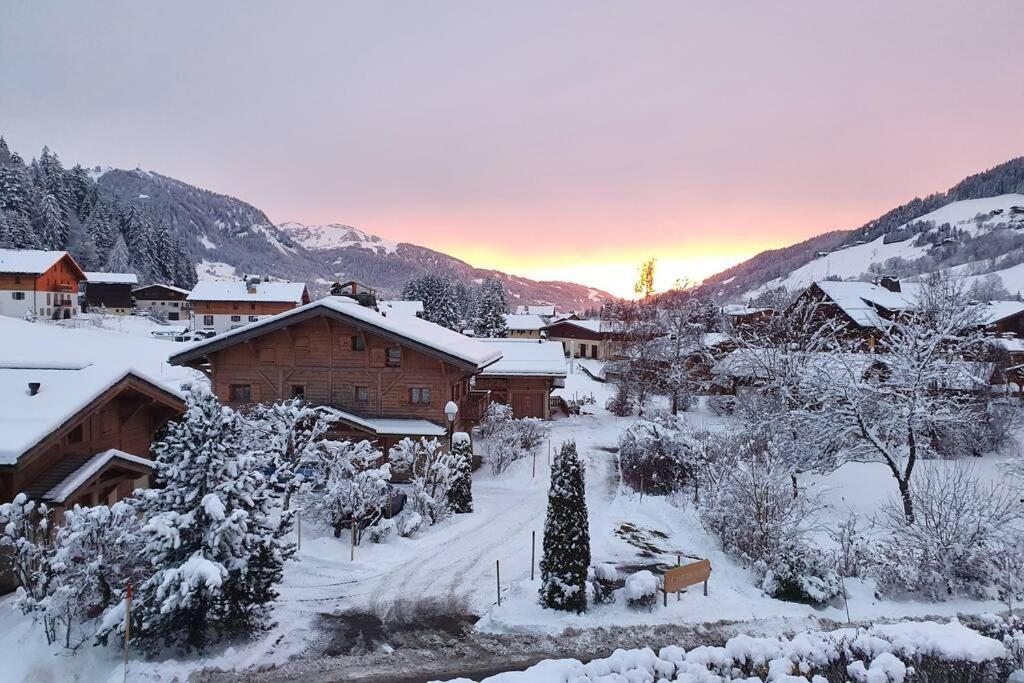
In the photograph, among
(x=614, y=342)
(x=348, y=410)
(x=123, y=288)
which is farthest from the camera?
(x=123, y=288)

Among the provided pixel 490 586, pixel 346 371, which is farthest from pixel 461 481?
pixel 346 371

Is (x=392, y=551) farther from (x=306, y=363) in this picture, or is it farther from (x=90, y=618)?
(x=306, y=363)

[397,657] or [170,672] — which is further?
[397,657]

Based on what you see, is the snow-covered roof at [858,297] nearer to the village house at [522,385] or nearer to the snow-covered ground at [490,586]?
the village house at [522,385]

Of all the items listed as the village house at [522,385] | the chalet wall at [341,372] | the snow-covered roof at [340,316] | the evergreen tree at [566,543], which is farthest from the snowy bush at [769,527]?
the village house at [522,385]

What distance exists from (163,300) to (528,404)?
78711 millimetres

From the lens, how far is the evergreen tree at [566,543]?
12.3 metres

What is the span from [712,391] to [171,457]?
128ft

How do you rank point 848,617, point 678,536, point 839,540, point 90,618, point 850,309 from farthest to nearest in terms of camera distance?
point 850,309
point 678,536
point 839,540
point 848,617
point 90,618

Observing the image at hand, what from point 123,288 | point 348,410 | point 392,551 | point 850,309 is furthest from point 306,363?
point 123,288

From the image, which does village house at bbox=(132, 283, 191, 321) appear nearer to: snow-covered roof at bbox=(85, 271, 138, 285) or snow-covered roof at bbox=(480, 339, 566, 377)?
snow-covered roof at bbox=(85, 271, 138, 285)

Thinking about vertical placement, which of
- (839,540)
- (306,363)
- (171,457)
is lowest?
(839,540)

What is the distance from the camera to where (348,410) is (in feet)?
77.3

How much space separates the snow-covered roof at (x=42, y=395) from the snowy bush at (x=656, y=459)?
685 inches
